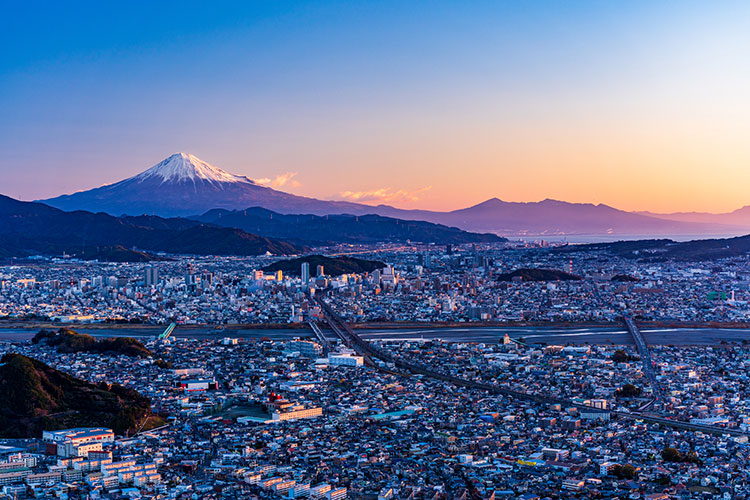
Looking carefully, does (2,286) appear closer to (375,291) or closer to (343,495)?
(375,291)

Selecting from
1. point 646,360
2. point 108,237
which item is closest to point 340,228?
point 108,237

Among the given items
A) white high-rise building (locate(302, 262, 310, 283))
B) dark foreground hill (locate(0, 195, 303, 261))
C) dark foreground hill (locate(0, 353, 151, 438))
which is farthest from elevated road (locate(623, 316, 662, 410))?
dark foreground hill (locate(0, 195, 303, 261))

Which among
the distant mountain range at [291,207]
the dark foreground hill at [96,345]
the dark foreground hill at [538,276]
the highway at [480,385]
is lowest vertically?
the highway at [480,385]

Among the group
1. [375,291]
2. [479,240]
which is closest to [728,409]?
[375,291]

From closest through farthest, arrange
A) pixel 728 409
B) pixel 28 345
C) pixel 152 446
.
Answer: pixel 152 446, pixel 728 409, pixel 28 345

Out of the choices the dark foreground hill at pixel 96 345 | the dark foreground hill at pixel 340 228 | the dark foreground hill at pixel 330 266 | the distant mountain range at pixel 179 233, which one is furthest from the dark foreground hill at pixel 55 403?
the dark foreground hill at pixel 340 228

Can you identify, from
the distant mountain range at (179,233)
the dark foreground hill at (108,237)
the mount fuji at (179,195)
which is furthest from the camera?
the mount fuji at (179,195)

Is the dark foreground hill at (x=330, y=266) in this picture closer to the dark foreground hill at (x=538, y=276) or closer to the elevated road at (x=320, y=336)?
the dark foreground hill at (x=538, y=276)
